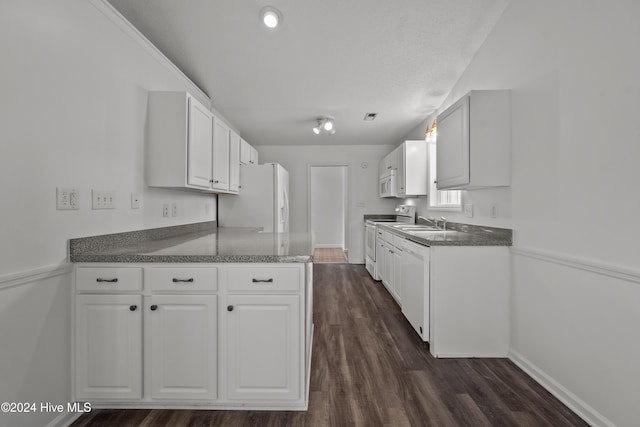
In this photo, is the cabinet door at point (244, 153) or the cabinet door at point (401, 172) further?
the cabinet door at point (401, 172)

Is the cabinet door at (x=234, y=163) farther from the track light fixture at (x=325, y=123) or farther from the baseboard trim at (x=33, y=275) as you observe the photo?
the baseboard trim at (x=33, y=275)

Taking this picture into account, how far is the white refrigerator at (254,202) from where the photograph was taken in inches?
148

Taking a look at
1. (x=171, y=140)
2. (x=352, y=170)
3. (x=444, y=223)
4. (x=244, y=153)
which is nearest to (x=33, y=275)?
(x=171, y=140)

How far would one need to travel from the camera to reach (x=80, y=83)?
162 cm

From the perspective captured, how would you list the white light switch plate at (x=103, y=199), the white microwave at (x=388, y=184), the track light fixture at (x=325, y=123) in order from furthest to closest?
the white microwave at (x=388, y=184)
the track light fixture at (x=325, y=123)
the white light switch plate at (x=103, y=199)

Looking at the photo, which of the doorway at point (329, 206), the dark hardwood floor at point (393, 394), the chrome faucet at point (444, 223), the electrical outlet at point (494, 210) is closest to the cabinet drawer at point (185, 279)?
the dark hardwood floor at point (393, 394)

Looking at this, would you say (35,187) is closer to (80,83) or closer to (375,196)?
(80,83)

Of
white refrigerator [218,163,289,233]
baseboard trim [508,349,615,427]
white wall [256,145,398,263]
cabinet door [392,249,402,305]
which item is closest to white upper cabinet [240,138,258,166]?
white refrigerator [218,163,289,233]

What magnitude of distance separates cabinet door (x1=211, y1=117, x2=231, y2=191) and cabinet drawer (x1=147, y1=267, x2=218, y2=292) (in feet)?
4.33

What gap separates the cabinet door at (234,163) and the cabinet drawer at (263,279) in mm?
1900

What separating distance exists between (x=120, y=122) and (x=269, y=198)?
199 centimetres

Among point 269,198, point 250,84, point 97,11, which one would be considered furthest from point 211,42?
point 269,198

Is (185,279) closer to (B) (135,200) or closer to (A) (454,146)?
(B) (135,200)

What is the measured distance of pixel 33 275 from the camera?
4.47ft
